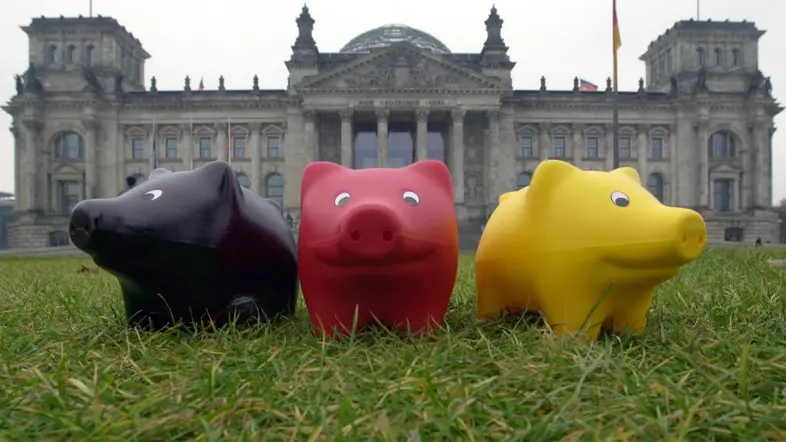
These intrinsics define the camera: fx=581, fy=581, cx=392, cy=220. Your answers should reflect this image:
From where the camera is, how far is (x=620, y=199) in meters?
3.42

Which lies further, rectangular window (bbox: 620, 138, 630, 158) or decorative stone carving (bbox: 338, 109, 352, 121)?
rectangular window (bbox: 620, 138, 630, 158)

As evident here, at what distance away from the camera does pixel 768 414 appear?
2.18 metres

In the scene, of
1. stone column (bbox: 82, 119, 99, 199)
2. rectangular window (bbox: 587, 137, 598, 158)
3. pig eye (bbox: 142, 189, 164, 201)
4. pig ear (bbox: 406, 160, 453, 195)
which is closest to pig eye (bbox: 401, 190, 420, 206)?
pig ear (bbox: 406, 160, 453, 195)

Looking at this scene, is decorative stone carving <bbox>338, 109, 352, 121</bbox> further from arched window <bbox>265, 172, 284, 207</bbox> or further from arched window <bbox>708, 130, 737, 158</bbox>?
arched window <bbox>708, 130, 737, 158</bbox>

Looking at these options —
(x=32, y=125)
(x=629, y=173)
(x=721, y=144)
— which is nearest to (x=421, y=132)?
(x=721, y=144)

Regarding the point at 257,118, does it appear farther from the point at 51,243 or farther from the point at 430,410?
the point at 430,410

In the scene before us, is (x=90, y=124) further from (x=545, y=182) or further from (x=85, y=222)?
(x=545, y=182)

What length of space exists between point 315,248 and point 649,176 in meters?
53.4

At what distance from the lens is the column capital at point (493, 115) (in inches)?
1854

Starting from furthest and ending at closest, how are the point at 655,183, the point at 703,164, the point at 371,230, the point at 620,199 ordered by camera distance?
the point at 655,183, the point at 703,164, the point at 620,199, the point at 371,230

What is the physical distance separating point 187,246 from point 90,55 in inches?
2235

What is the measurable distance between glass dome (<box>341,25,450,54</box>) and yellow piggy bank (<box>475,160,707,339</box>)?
5544 cm

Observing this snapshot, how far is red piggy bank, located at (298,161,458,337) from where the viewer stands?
3191mm

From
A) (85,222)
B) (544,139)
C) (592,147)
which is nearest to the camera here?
(85,222)
